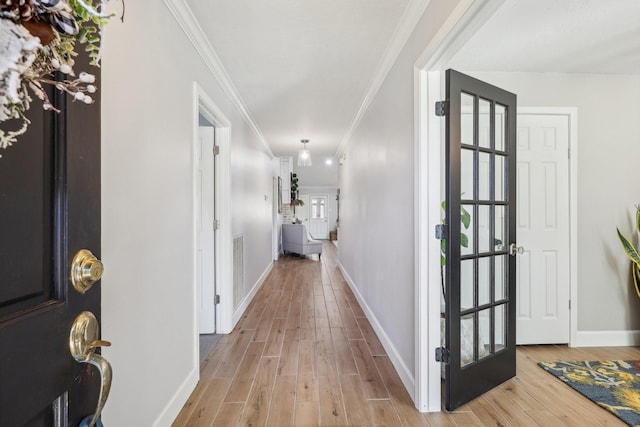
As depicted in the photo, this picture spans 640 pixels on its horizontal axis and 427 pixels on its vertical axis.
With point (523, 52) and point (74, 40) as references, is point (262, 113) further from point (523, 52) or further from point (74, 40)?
point (74, 40)

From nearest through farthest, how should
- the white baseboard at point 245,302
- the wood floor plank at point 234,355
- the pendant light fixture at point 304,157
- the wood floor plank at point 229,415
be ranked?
the wood floor plank at point 229,415
the wood floor plank at point 234,355
the white baseboard at point 245,302
the pendant light fixture at point 304,157

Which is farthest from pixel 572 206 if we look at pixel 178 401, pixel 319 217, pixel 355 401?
pixel 319 217

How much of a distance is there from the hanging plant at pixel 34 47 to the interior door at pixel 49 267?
0.05m

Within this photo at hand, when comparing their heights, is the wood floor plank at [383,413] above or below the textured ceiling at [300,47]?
below

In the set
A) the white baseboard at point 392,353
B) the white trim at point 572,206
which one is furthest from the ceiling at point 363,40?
the white baseboard at point 392,353

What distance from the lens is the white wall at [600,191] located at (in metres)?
2.68

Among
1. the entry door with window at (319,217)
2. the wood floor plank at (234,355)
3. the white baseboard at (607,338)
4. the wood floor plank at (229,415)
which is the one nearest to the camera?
the wood floor plank at (229,415)

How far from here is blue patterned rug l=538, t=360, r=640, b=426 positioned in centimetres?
181

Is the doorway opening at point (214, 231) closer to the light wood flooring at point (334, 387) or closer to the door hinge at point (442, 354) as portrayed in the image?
the light wood flooring at point (334, 387)

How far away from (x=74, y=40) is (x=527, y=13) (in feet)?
7.93

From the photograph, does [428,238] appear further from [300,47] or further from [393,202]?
[300,47]

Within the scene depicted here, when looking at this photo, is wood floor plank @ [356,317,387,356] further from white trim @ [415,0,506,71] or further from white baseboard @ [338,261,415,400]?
white trim @ [415,0,506,71]

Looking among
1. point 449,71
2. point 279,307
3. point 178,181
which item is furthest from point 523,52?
point 279,307

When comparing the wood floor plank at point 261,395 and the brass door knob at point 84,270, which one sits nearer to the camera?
the brass door knob at point 84,270
